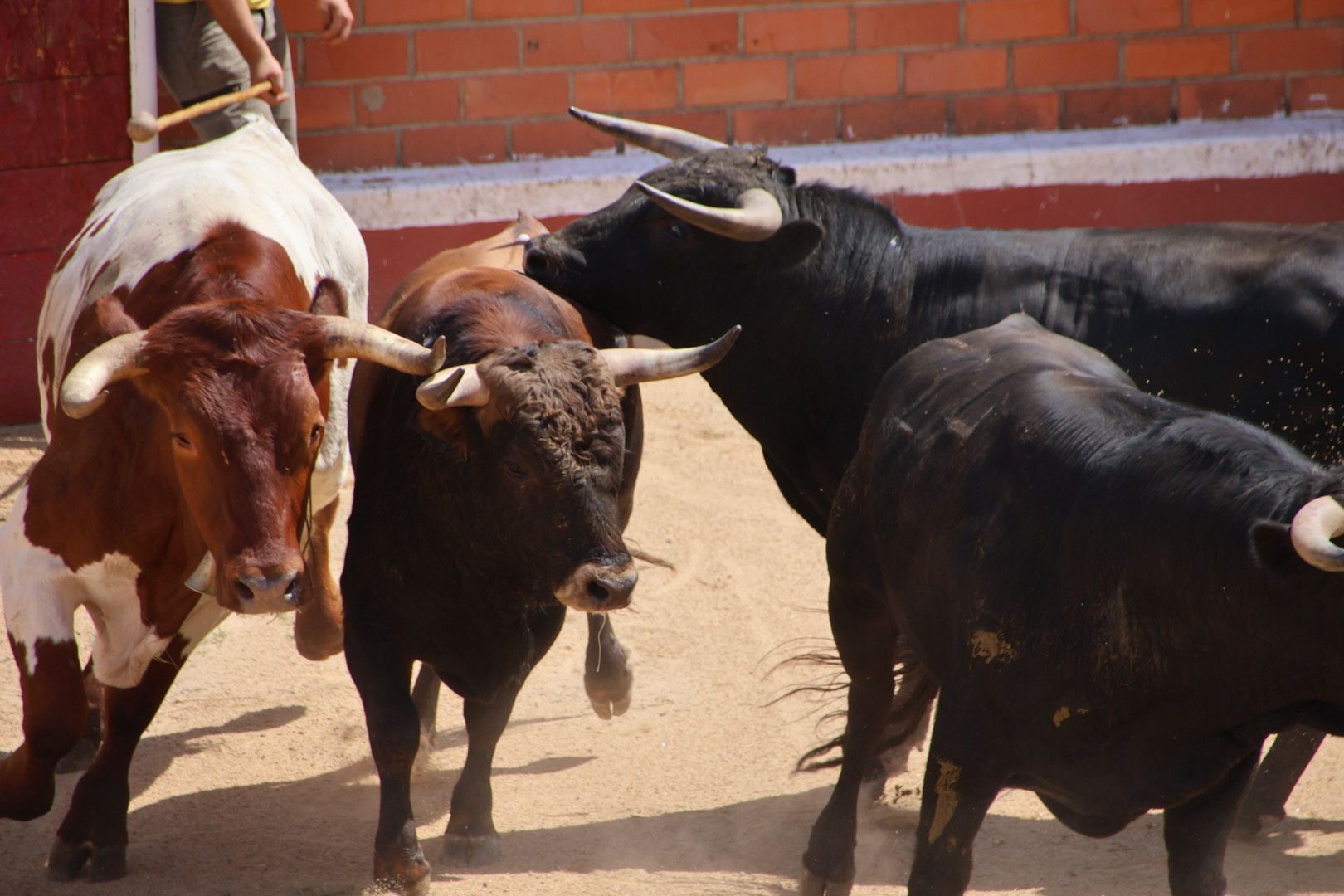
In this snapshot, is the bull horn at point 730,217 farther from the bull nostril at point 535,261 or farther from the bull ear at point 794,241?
the bull nostril at point 535,261

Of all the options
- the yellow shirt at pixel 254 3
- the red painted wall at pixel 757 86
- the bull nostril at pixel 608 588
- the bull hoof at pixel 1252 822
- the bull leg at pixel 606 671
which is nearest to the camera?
the bull nostril at pixel 608 588

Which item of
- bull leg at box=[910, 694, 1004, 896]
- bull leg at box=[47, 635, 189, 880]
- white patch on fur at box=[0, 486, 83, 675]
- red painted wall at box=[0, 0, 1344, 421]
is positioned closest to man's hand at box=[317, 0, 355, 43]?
red painted wall at box=[0, 0, 1344, 421]

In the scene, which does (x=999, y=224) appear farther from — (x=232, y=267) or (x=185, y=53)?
(x=232, y=267)

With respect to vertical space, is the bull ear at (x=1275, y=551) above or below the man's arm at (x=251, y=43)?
below

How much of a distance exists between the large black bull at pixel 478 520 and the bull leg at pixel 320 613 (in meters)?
0.88

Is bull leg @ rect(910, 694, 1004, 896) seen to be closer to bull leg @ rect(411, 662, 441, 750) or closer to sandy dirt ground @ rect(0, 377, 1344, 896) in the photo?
sandy dirt ground @ rect(0, 377, 1344, 896)

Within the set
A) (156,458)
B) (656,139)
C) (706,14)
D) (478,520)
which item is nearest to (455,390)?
(478,520)

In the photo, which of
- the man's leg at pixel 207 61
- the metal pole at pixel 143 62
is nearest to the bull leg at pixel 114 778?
the man's leg at pixel 207 61

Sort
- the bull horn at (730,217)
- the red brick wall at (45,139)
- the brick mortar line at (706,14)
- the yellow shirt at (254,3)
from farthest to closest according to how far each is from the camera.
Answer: the brick mortar line at (706,14)
the red brick wall at (45,139)
the yellow shirt at (254,3)
the bull horn at (730,217)

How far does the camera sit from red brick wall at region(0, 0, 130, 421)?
6.87 metres

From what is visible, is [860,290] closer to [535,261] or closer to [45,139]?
[535,261]

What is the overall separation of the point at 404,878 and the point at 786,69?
527 centimetres

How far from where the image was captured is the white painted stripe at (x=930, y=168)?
7.65 m

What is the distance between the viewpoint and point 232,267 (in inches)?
159
